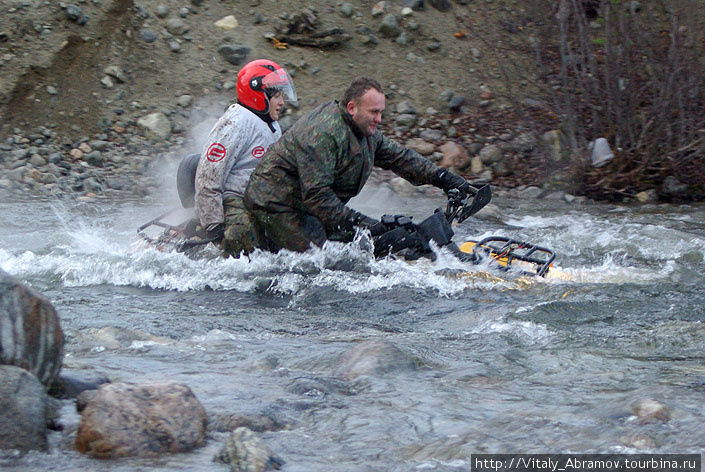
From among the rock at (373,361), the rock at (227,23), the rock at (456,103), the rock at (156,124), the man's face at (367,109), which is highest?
the man's face at (367,109)

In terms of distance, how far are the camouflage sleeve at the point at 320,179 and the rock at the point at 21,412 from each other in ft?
11.0

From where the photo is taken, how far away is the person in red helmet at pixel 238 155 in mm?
7469

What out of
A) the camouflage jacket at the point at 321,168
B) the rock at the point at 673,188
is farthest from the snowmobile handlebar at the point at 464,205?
the rock at the point at 673,188

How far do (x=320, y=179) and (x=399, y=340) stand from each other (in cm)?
168

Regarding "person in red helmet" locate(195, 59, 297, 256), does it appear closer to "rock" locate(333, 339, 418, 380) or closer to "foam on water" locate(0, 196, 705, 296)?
"foam on water" locate(0, 196, 705, 296)

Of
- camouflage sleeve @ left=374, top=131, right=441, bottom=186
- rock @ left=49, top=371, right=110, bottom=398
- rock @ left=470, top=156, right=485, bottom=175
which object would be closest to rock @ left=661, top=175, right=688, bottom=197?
rock @ left=470, top=156, right=485, bottom=175

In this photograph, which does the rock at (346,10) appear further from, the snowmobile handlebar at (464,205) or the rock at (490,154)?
the snowmobile handlebar at (464,205)

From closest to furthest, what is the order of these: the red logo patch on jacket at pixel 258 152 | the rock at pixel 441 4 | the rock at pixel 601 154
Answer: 1. the red logo patch on jacket at pixel 258 152
2. the rock at pixel 601 154
3. the rock at pixel 441 4

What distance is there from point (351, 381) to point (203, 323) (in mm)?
1743

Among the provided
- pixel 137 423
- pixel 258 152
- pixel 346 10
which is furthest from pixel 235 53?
pixel 137 423

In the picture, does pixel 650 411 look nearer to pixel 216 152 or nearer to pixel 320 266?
pixel 320 266

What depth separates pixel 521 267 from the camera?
7.03m

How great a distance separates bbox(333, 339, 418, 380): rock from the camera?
4875mm

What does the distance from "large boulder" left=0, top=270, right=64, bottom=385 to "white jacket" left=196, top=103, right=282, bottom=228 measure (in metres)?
3.48
